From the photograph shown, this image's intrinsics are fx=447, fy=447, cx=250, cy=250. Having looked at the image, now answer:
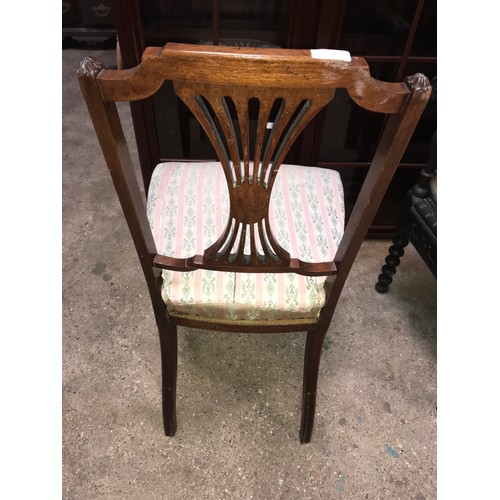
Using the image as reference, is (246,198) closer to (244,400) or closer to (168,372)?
(168,372)

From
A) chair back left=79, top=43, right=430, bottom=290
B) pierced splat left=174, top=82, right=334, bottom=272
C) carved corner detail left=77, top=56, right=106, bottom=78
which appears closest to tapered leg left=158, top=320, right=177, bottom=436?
pierced splat left=174, top=82, right=334, bottom=272

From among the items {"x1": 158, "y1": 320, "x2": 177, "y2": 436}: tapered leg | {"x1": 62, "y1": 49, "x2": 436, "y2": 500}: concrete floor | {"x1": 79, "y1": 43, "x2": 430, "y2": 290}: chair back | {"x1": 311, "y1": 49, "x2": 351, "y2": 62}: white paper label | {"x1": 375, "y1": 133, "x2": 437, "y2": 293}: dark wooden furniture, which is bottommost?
{"x1": 62, "y1": 49, "x2": 436, "y2": 500}: concrete floor

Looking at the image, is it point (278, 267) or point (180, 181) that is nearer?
point (278, 267)

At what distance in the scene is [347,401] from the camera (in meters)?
1.31

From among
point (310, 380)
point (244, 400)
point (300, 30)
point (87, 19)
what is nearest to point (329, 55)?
point (300, 30)

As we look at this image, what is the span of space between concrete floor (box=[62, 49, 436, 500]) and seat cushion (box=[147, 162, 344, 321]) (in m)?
0.46

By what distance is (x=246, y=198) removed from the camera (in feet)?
2.30

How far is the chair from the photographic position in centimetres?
→ 54

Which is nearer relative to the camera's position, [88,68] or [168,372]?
[88,68]

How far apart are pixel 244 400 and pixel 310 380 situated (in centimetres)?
28

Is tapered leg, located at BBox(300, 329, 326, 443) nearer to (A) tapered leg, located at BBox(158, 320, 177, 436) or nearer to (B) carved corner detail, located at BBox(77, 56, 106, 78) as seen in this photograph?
(A) tapered leg, located at BBox(158, 320, 177, 436)
